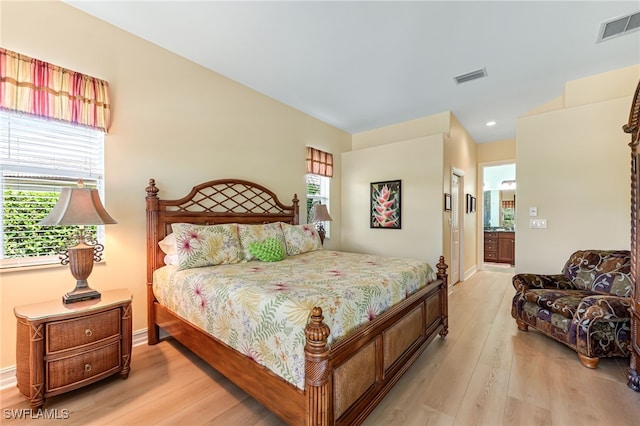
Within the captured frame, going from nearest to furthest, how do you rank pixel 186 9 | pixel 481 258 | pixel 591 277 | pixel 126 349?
pixel 126 349
pixel 186 9
pixel 591 277
pixel 481 258

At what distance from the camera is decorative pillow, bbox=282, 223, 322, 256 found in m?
3.44

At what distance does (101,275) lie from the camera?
96.0 inches

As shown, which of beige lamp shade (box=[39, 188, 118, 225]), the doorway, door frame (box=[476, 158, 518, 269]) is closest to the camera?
beige lamp shade (box=[39, 188, 118, 225])

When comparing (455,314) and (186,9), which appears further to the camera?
(455,314)

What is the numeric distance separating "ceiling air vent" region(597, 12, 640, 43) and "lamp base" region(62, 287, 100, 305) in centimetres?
490

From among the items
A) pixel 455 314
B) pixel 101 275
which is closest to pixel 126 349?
pixel 101 275

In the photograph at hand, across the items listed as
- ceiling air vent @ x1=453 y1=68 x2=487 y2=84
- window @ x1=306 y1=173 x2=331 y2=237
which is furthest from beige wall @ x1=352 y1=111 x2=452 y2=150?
window @ x1=306 y1=173 x2=331 y2=237

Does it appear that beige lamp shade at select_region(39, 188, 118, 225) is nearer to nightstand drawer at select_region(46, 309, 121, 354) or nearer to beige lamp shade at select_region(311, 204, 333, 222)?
nightstand drawer at select_region(46, 309, 121, 354)

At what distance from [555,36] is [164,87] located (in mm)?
3932

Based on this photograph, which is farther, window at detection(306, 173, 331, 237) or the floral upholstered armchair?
window at detection(306, 173, 331, 237)

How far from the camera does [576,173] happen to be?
3.33 metres

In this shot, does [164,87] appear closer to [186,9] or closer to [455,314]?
[186,9]

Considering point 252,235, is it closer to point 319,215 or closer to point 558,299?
point 319,215

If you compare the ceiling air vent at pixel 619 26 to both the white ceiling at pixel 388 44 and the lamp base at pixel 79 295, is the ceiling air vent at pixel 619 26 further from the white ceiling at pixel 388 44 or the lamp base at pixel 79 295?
the lamp base at pixel 79 295
